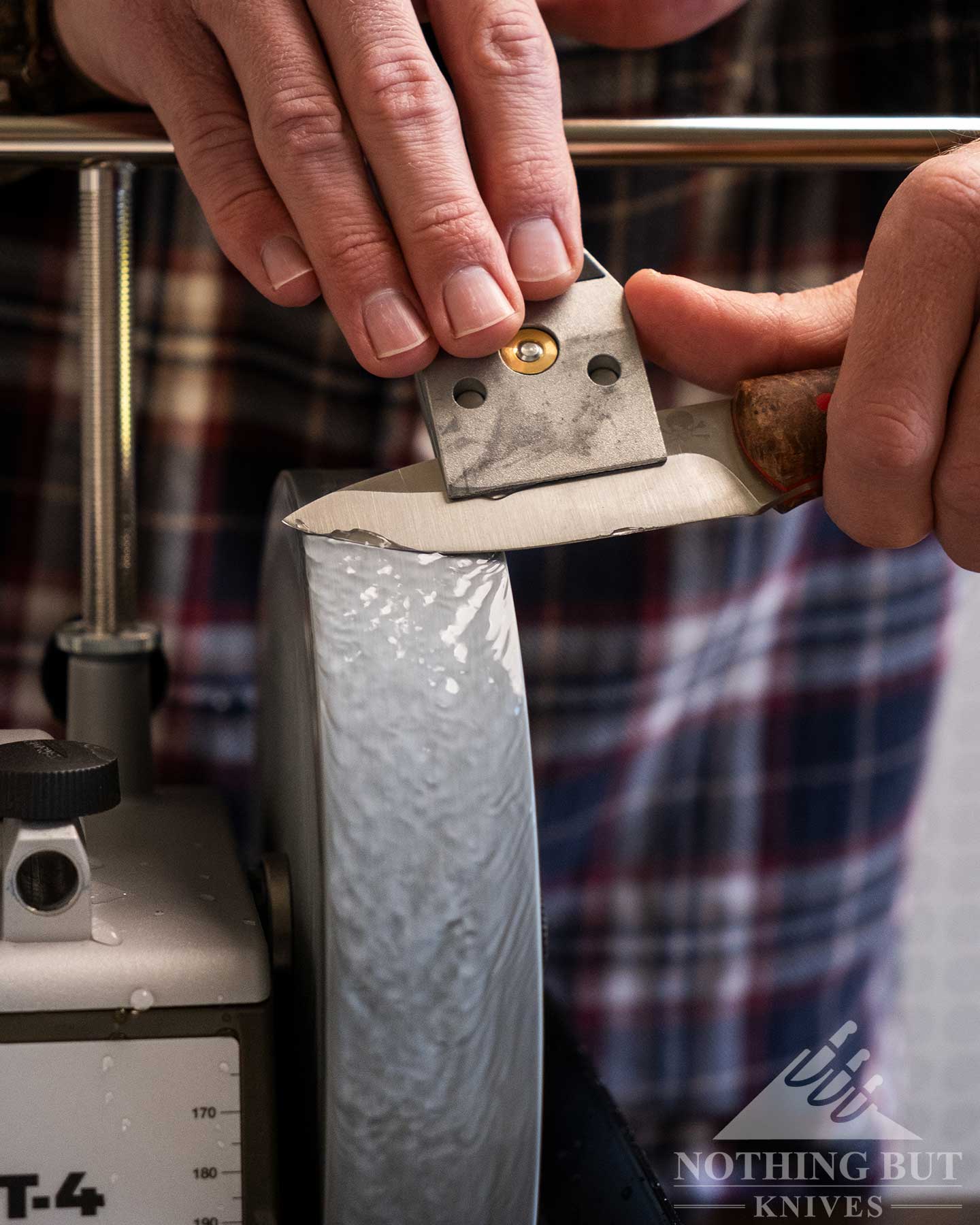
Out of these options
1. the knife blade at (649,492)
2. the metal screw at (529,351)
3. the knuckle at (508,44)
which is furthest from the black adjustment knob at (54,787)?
the knuckle at (508,44)

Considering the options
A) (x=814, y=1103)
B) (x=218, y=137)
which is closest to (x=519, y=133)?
(x=218, y=137)

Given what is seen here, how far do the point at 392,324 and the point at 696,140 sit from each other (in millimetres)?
221

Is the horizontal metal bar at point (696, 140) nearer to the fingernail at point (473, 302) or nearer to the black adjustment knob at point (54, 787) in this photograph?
the fingernail at point (473, 302)

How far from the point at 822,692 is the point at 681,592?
6.6 inches

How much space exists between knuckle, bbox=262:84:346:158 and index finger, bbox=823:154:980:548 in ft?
0.74

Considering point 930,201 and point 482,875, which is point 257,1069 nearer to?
point 482,875

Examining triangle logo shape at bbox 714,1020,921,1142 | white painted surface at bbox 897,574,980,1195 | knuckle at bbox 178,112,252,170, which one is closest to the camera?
knuckle at bbox 178,112,252,170

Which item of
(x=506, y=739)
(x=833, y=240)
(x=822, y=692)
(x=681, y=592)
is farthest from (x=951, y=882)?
(x=506, y=739)

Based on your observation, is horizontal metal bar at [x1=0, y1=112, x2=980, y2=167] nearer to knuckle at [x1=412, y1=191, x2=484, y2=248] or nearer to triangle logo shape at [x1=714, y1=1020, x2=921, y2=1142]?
knuckle at [x1=412, y1=191, x2=484, y2=248]

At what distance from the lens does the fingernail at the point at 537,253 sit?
0.45 meters

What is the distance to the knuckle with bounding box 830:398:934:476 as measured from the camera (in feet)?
1.44

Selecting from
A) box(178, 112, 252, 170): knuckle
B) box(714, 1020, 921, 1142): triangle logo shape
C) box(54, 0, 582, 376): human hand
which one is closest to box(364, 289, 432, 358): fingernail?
box(54, 0, 582, 376): human hand

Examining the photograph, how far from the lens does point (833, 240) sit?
887 mm

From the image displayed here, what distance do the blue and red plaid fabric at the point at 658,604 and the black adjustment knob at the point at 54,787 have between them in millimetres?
474
